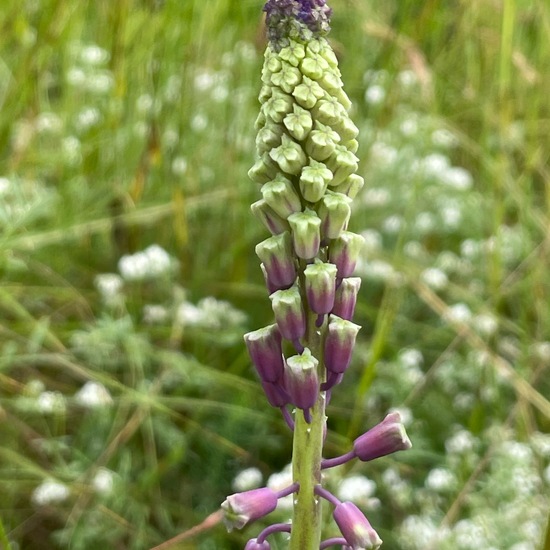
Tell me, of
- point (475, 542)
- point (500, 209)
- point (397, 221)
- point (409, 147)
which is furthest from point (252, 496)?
point (409, 147)

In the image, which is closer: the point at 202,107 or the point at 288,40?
the point at 288,40

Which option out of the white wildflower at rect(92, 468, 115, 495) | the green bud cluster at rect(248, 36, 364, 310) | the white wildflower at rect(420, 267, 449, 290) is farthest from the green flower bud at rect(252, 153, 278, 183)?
the white wildflower at rect(420, 267, 449, 290)

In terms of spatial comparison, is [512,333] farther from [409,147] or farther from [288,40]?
[288,40]

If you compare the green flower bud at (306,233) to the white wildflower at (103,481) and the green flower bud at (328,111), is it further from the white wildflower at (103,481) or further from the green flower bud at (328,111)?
the white wildflower at (103,481)

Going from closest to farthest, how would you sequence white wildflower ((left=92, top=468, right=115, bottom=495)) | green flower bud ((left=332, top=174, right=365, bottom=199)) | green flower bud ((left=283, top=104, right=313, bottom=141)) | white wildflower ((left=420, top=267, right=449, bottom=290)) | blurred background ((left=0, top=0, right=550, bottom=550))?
→ 1. green flower bud ((left=283, top=104, right=313, bottom=141))
2. green flower bud ((left=332, top=174, right=365, bottom=199))
3. white wildflower ((left=92, top=468, right=115, bottom=495))
4. blurred background ((left=0, top=0, right=550, bottom=550))
5. white wildflower ((left=420, top=267, right=449, bottom=290))

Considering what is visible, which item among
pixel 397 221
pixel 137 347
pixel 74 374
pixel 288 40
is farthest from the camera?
pixel 397 221

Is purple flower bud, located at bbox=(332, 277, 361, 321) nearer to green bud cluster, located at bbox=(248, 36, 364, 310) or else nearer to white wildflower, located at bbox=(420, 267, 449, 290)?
green bud cluster, located at bbox=(248, 36, 364, 310)
